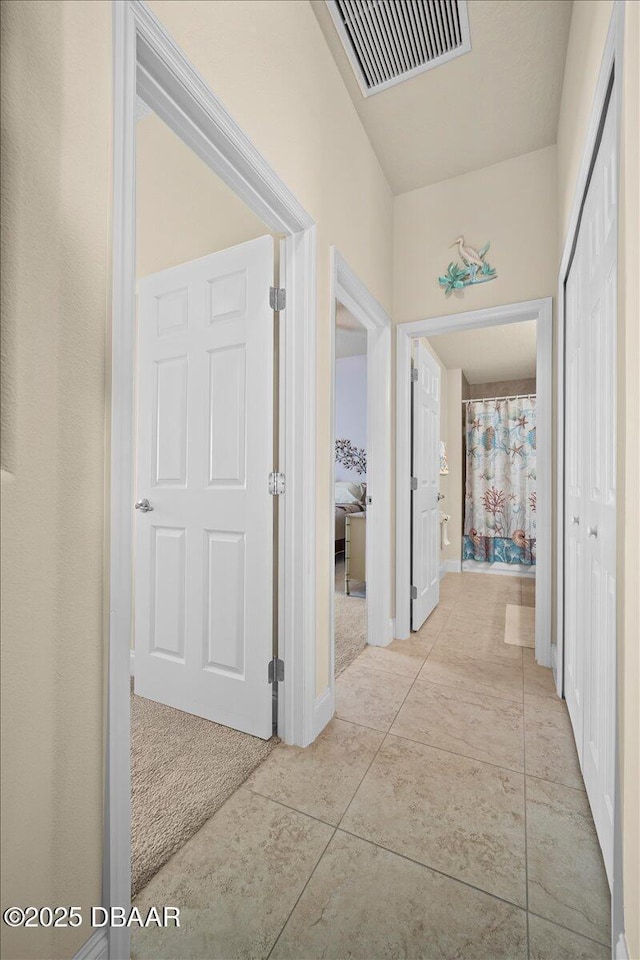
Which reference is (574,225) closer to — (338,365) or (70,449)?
(70,449)

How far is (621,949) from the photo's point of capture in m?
0.88

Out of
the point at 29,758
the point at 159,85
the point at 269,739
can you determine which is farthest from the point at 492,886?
the point at 159,85

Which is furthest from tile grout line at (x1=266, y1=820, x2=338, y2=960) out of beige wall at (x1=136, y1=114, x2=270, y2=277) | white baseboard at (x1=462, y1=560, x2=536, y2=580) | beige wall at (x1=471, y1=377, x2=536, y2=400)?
beige wall at (x1=471, y1=377, x2=536, y2=400)

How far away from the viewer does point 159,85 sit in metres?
1.07

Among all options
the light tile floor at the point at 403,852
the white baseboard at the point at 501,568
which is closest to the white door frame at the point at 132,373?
the light tile floor at the point at 403,852

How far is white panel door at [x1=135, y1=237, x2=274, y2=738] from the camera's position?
67.6 inches

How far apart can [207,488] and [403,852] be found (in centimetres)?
136

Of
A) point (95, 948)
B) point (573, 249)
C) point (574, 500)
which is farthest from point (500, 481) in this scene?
point (95, 948)

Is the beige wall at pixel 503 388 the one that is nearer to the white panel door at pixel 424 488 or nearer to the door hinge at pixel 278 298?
the white panel door at pixel 424 488

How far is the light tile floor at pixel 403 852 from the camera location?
39.0 inches

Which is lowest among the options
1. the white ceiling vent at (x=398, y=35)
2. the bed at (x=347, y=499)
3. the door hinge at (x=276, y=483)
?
the bed at (x=347, y=499)

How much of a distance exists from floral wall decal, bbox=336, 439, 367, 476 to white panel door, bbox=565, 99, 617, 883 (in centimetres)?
402

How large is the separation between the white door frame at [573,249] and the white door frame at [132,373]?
928 millimetres

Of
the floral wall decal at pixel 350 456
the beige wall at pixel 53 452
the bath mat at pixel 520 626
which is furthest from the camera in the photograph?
the floral wall decal at pixel 350 456
